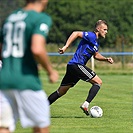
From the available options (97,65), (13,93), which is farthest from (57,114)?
(97,65)

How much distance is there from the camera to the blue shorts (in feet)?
40.8

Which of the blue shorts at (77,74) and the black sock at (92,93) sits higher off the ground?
the blue shorts at (77,74)

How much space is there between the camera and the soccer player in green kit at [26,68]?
671cm

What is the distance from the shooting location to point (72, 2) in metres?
73.8

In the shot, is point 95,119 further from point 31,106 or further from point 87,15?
point 87,15

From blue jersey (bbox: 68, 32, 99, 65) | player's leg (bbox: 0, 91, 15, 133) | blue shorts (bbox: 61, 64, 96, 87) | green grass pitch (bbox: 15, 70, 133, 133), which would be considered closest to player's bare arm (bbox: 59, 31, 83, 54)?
blue jersey (bbox: 68, 32, 99, 65)

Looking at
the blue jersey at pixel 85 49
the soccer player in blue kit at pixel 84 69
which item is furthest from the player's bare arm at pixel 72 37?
the blue jersey at pixel 85 49

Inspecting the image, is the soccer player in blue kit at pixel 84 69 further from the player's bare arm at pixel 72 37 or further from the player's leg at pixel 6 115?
the player's leg at pixel 6 115

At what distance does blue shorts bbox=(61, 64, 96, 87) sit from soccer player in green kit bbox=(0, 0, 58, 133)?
18.4ft

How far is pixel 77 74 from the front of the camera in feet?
40.9

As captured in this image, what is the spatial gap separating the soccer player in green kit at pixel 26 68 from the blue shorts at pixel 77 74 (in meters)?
5.60

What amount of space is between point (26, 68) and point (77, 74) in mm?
5708

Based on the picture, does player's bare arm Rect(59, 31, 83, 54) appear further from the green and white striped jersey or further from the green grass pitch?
the green and white striped jersey

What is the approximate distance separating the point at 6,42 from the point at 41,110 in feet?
2.80
